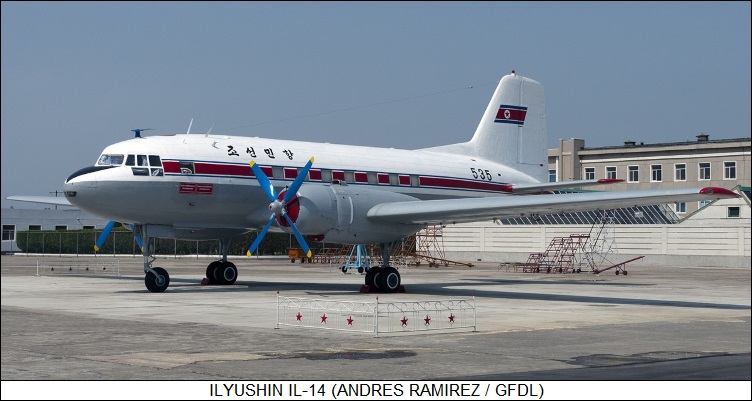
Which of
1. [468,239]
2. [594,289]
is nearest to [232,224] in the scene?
[594,289]

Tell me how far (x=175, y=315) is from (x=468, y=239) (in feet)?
182

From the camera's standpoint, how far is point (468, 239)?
258ft

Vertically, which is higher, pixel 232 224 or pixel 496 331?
pixel 232 224

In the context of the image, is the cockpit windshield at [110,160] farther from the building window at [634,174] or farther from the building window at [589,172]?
the building window at [589,172]

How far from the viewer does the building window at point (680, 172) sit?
3942 inches

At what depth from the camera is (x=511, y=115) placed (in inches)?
1770

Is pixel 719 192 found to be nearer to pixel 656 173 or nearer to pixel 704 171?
pixel 704 171

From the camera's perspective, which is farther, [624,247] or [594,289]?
[624,247]

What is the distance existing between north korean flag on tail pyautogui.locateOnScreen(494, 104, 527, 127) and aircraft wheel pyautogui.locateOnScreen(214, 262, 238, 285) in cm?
1430

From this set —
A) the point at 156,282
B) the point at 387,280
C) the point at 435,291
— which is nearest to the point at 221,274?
the point at 156,282

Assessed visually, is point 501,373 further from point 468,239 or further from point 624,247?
point 468,239

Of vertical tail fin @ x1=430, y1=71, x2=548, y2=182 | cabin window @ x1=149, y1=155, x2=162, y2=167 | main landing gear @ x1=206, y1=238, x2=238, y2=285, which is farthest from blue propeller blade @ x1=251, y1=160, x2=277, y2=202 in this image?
vertical tail fin @ x1=430, y1=71, x2=548, y2=182

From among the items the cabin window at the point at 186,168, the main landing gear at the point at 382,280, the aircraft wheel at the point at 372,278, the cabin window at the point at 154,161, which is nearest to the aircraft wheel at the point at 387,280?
the main landing gear at the point at 382,280

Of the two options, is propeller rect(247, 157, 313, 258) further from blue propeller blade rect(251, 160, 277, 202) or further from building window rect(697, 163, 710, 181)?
building window rect(697, 163, 710, 181)
